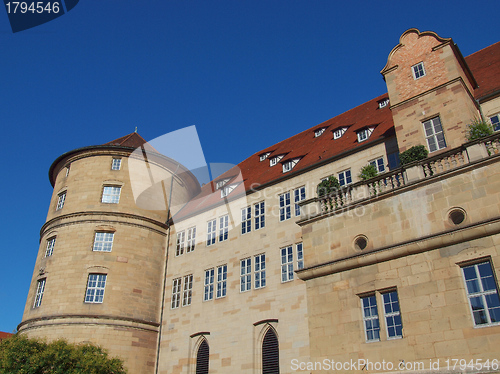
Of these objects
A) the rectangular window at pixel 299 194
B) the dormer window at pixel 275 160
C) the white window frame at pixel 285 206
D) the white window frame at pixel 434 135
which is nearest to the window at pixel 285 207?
the white window frame at pixel 285 206

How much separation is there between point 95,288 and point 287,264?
11562 mm

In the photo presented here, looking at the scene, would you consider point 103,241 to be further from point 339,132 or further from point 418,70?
point 418,70

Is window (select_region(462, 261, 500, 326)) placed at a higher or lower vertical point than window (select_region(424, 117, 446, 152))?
lower

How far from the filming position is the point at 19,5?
17766 millimetres

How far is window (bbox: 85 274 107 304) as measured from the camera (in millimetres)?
25031

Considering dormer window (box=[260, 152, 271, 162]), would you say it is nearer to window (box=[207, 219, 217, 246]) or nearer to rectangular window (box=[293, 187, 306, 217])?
window (box=[207, 219, 217, 246])

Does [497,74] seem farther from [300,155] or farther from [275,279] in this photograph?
[275,279]

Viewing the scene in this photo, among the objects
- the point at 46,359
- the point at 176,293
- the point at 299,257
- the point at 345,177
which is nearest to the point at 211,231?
the point at 176,293

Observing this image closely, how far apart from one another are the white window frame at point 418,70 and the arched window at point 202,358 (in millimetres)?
16374

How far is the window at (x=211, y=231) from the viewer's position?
2573 centimetres

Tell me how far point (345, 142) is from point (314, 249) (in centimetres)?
984

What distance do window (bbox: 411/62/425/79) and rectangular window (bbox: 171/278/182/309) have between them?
17050 millimetres

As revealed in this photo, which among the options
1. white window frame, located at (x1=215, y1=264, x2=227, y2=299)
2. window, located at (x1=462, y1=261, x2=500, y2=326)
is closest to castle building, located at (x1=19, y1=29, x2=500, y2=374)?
window, located at (x1=462, y1=261, x2=500, y2=326)

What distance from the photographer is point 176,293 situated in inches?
1040
